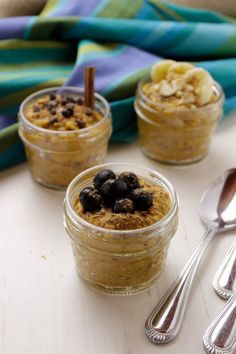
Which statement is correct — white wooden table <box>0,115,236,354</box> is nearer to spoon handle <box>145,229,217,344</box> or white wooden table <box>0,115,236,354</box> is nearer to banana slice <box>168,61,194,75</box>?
spoon handle <box>145,229,217,344</box>

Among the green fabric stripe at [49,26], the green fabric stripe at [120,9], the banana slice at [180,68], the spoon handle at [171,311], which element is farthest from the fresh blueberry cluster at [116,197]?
the green fabric stripe at [120,9]

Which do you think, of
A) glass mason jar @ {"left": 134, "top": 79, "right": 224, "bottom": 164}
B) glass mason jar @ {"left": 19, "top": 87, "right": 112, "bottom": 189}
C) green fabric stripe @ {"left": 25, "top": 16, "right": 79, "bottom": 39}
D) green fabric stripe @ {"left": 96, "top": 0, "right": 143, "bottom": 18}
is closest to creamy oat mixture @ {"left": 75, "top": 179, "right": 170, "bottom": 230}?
glass mason jar @ {"left": 19, "top": 87, "right": 112, "bottom": 189}

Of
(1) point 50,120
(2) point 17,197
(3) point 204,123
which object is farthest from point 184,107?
(2) point 17,197

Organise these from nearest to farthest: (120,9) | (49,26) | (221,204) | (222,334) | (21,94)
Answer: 1. (222,334)
2. (221,204)
3. (21,94)
4. (49,26)
5. (120,9)

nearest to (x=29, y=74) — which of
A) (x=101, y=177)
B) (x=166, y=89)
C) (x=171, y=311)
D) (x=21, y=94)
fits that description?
(x=21, y=94)

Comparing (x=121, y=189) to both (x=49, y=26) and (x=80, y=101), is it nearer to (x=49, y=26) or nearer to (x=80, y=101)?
(x=80, y=101)

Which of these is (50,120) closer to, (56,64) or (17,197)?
(17,197)
